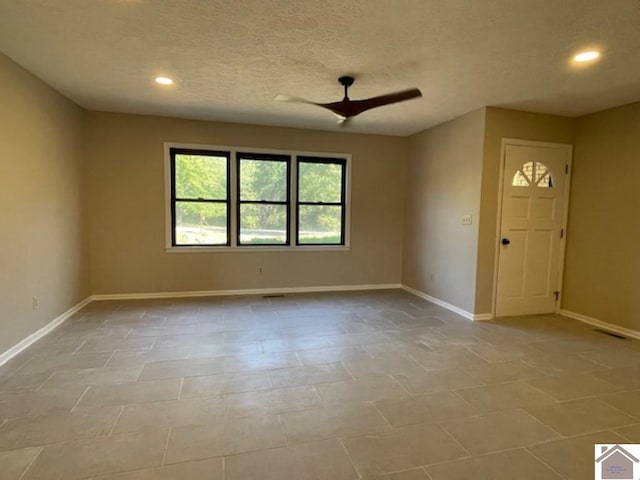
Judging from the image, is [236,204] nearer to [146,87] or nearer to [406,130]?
[146,87]

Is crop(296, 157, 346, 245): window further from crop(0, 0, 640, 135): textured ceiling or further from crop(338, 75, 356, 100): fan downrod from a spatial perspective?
crop(338, 75, 356, 100): fan downrod

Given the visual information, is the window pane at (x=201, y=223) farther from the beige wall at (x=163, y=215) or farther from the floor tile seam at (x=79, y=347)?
the floor tile seam at (x=79, y=347)

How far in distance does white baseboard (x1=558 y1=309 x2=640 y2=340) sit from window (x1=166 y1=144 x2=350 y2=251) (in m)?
3.23

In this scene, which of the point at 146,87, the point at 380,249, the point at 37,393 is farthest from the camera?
the point at 380,249

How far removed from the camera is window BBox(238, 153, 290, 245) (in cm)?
532

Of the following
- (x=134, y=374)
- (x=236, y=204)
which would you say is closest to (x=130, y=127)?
(x=236, y=204)

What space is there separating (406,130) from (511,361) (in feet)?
12.0

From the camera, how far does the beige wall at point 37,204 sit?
2980 mm

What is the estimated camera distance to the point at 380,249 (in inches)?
233

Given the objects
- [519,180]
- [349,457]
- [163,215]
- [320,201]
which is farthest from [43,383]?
[519,180]

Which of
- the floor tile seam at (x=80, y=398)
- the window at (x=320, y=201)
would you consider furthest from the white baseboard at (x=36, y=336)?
the window at (x=320, y=201)

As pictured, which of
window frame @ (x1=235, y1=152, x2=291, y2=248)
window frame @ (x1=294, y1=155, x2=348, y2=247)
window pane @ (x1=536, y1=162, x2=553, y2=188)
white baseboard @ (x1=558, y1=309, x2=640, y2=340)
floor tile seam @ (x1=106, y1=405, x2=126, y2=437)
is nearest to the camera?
floor tile seam @ (x1=106, y1=405, x2=126, y2=437)

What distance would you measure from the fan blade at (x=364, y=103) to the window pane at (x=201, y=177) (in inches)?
104

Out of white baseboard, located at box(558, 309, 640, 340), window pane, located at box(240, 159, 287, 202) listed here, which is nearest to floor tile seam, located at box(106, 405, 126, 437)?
window pane, located at box(240, 159, 287, 202)
